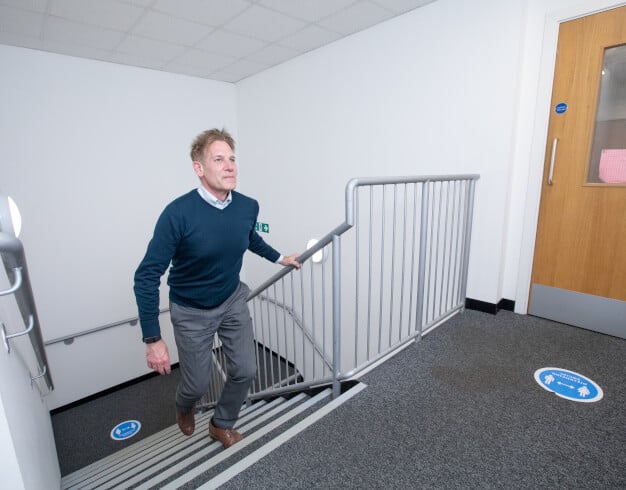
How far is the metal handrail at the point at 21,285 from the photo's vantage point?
90 cm

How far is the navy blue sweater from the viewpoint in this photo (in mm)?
1646

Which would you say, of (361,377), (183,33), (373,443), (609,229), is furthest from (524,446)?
(183,33)

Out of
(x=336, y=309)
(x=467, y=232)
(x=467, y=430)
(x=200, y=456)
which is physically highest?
(x=467, y=232)

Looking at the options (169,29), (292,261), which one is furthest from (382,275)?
(169,29)

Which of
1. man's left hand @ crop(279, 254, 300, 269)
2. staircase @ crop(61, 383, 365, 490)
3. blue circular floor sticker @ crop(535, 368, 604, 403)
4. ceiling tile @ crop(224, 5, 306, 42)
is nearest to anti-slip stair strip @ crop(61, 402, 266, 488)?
staircase @ crop(61, 383, 365, 490)

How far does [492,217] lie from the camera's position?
Result: 8.70ft

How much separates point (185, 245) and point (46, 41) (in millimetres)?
3061

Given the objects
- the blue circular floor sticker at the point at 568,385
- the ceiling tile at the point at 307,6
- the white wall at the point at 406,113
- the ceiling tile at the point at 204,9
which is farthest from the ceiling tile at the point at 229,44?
the blue circular floor sticker at the point at 568,385

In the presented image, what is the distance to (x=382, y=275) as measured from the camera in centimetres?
205

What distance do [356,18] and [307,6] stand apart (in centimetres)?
46

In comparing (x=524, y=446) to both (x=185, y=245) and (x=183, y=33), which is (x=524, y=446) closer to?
(x=185, y=245)

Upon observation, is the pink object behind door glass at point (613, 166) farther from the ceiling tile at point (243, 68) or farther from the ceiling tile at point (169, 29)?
the ceiling tile at point (243, 68)

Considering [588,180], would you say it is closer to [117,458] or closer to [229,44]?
[229,44]

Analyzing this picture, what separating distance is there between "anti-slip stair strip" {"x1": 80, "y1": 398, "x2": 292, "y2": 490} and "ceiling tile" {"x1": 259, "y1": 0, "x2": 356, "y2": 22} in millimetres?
2918
